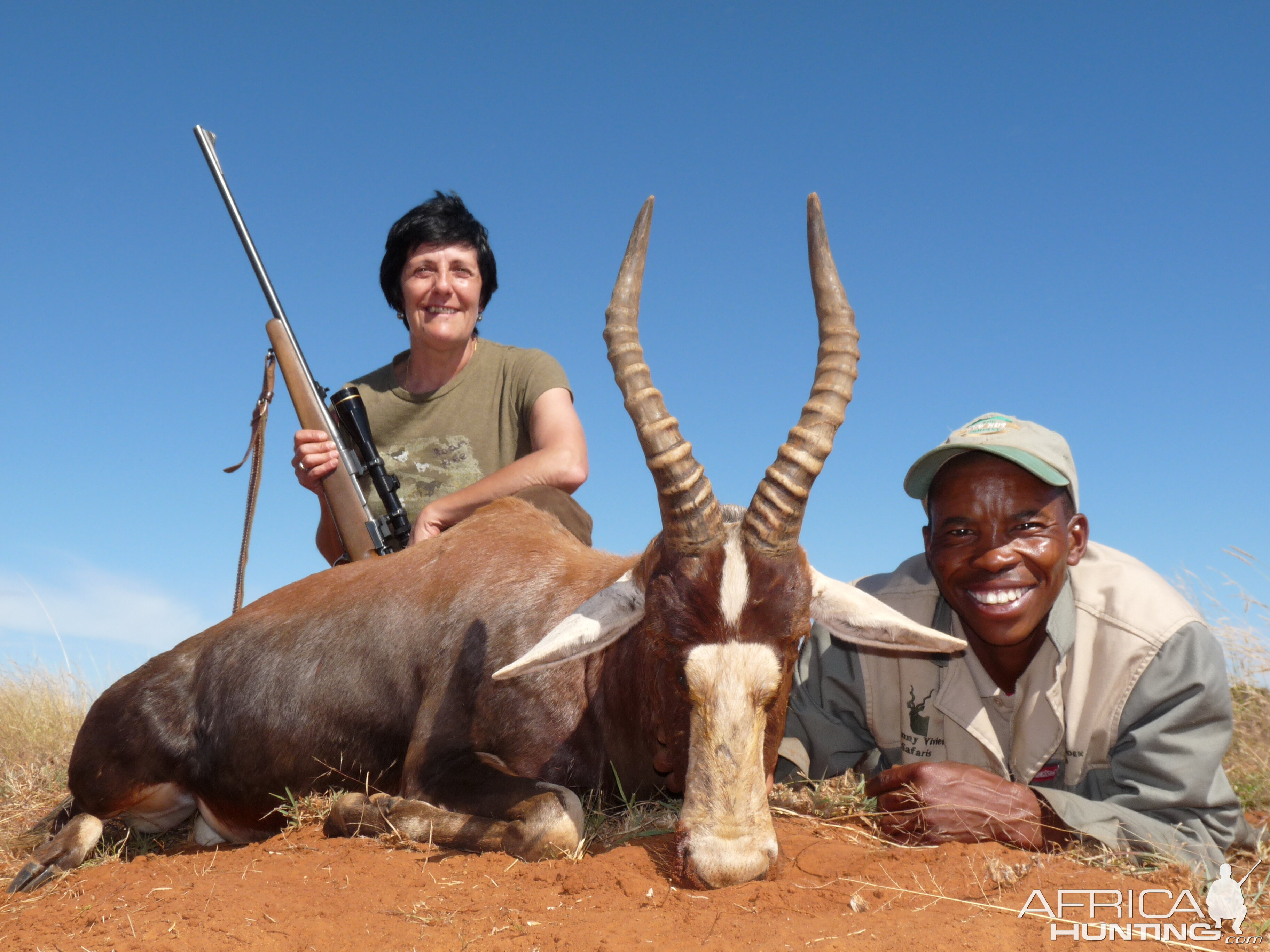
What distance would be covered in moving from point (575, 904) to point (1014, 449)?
2532 millimetres

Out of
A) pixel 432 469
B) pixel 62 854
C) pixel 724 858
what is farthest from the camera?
pixel 432 469

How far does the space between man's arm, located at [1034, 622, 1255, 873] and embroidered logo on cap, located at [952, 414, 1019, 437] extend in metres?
1.09

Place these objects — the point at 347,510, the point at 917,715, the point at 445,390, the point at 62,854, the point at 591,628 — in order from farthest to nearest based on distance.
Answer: the point at 445,390, the point at 347,510, the point at 62,854, the point at 917,715, the point at 591,628

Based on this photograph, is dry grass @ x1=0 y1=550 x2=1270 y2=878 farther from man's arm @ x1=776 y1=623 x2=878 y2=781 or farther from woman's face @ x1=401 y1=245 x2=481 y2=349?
woman's face @ x1=401 y1=245 x2=481 y2=349

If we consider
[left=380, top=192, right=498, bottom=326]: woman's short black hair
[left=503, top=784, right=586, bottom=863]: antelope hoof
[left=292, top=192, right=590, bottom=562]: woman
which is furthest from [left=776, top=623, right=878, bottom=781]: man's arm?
[left=380, top=192, right=498, bottom=326]: woman's short black hair

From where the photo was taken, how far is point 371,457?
732 cm

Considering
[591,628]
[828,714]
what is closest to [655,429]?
[591,628]

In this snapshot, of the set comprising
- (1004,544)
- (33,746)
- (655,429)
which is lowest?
(33,746)

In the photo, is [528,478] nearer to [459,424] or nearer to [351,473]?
[459,424]

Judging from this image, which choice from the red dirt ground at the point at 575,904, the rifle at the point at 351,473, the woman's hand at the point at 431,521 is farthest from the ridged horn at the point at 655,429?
the rifle at the point at 351,473

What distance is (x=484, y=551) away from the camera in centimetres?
535

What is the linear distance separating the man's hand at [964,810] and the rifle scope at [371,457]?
403 centimetres

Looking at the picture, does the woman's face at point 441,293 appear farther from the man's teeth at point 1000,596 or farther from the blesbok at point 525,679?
the man's teeth at point 1000,596

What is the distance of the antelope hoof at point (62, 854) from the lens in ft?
16.0
